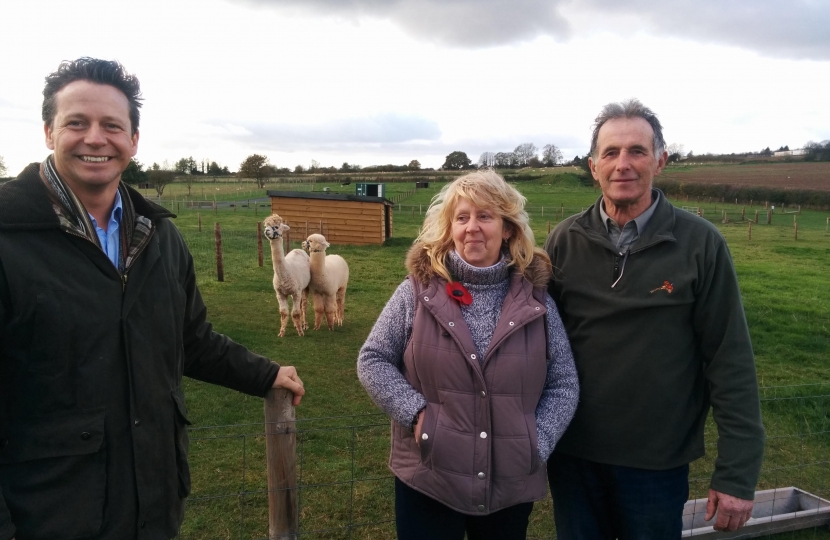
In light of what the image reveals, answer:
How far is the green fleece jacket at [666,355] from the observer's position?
2322 mm

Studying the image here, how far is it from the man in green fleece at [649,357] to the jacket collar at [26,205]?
6.36 feet

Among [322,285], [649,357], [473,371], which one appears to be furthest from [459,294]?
[322,285]

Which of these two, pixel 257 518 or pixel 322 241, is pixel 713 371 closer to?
pixel 257 518

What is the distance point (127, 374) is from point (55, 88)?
3.09 feet

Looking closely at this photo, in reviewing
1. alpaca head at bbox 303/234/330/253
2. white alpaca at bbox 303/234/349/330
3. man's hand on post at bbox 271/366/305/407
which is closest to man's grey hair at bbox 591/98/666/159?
man's hand on post at bbox 271/366/305/407

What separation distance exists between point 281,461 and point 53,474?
1.04m

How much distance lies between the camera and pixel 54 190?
6.03 ft

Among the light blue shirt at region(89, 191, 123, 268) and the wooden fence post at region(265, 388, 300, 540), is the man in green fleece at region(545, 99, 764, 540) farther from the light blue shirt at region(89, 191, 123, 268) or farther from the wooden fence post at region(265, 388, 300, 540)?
the light blue shirt at region(89, 191, 123, 268)

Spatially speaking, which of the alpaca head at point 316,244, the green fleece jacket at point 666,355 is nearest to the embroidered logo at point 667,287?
the green fleece jacket at point 666,355

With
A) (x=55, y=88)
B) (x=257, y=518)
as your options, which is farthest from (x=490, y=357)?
(x=257, y=518)

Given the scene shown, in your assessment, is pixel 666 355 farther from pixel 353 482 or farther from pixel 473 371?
pixel 353 482

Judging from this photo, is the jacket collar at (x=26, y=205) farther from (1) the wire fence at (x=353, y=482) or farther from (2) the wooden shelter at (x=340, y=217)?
(2) the wooden shelter at (x=340, y=217)

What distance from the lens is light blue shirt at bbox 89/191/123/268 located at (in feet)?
6.44

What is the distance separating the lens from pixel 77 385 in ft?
5.68
